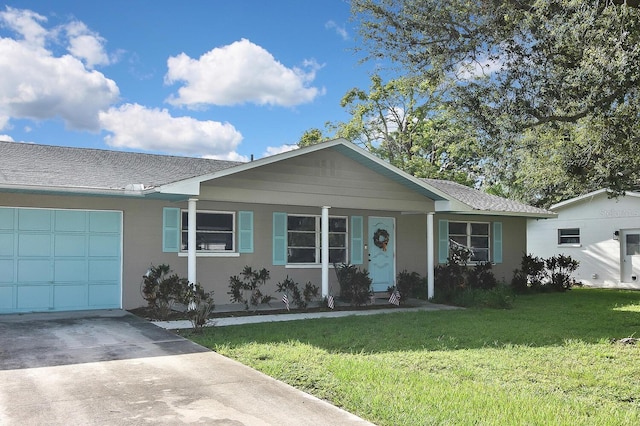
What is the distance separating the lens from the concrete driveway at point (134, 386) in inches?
189

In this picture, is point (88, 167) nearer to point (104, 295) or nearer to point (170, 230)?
point (170, 230)

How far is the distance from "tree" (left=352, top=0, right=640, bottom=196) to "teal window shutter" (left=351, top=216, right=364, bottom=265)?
13.7 feet

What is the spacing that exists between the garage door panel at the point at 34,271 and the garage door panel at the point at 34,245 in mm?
141

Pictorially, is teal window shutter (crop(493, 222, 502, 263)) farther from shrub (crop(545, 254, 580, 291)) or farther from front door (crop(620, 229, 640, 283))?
front door (crop(620, 229, 640, 283))

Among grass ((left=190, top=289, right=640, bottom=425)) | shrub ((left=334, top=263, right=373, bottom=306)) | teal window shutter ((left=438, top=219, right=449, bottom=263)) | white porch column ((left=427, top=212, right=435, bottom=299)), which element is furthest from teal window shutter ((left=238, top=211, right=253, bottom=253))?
teal window shutter ((left=438, top=219, right=449, bottom=263))

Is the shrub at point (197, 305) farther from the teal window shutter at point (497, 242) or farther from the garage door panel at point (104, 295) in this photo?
the teal window shutter at point (497, 242)

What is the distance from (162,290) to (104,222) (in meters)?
2.29

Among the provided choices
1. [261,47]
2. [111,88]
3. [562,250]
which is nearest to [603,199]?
[562,250]

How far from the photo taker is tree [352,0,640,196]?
898cm

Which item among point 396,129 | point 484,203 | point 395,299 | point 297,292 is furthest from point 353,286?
point 396,129

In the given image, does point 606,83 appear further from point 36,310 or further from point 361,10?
point 36,310

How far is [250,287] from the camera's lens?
11.8 m

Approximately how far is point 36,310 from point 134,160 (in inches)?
178

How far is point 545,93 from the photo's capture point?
1009 cm
